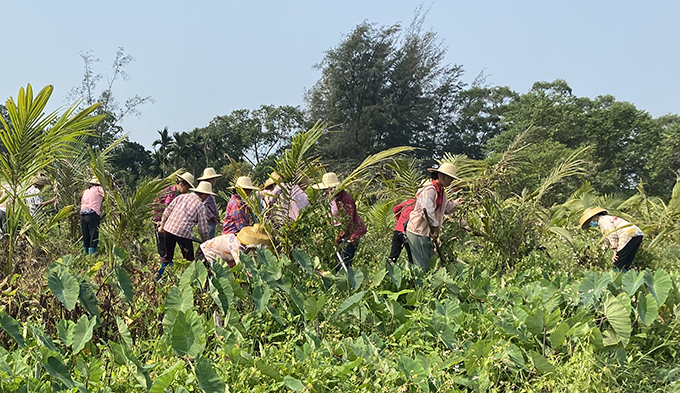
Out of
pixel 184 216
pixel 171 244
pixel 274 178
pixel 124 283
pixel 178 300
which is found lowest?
pixel 178 300

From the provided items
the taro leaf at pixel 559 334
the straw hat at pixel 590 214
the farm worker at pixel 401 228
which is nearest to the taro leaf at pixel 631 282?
the taro leaf at pixel 559 334

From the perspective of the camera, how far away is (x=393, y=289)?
4410mm

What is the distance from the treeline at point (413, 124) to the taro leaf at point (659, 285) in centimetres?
2304

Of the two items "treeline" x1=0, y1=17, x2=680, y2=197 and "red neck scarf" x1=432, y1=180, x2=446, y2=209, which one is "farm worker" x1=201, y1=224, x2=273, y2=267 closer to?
"red neck scarf" x1=432, y1=180, x2=446, y2=209

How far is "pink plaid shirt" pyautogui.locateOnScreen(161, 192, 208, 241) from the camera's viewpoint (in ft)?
18.2

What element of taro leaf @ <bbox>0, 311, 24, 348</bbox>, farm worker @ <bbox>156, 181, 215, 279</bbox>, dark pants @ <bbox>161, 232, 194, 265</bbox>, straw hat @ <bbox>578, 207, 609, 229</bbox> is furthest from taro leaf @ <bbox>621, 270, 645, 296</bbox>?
dark pants @ <bbox>161, 232, 194, 265</bbox>

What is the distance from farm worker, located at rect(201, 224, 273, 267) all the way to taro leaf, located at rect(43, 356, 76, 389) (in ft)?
6.50

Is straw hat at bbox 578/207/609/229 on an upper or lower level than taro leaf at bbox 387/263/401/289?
upper

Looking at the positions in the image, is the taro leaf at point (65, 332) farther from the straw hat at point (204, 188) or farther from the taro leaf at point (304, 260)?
the straw hat at point (204, 188)

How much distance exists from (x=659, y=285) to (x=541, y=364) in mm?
1194

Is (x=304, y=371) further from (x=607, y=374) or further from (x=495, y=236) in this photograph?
(x=495, y=236)

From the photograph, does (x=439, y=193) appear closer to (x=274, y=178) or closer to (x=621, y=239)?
(x=274, y=178)

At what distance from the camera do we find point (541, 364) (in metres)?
2.67

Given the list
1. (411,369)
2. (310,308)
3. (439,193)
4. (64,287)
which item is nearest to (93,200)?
(64,287)
